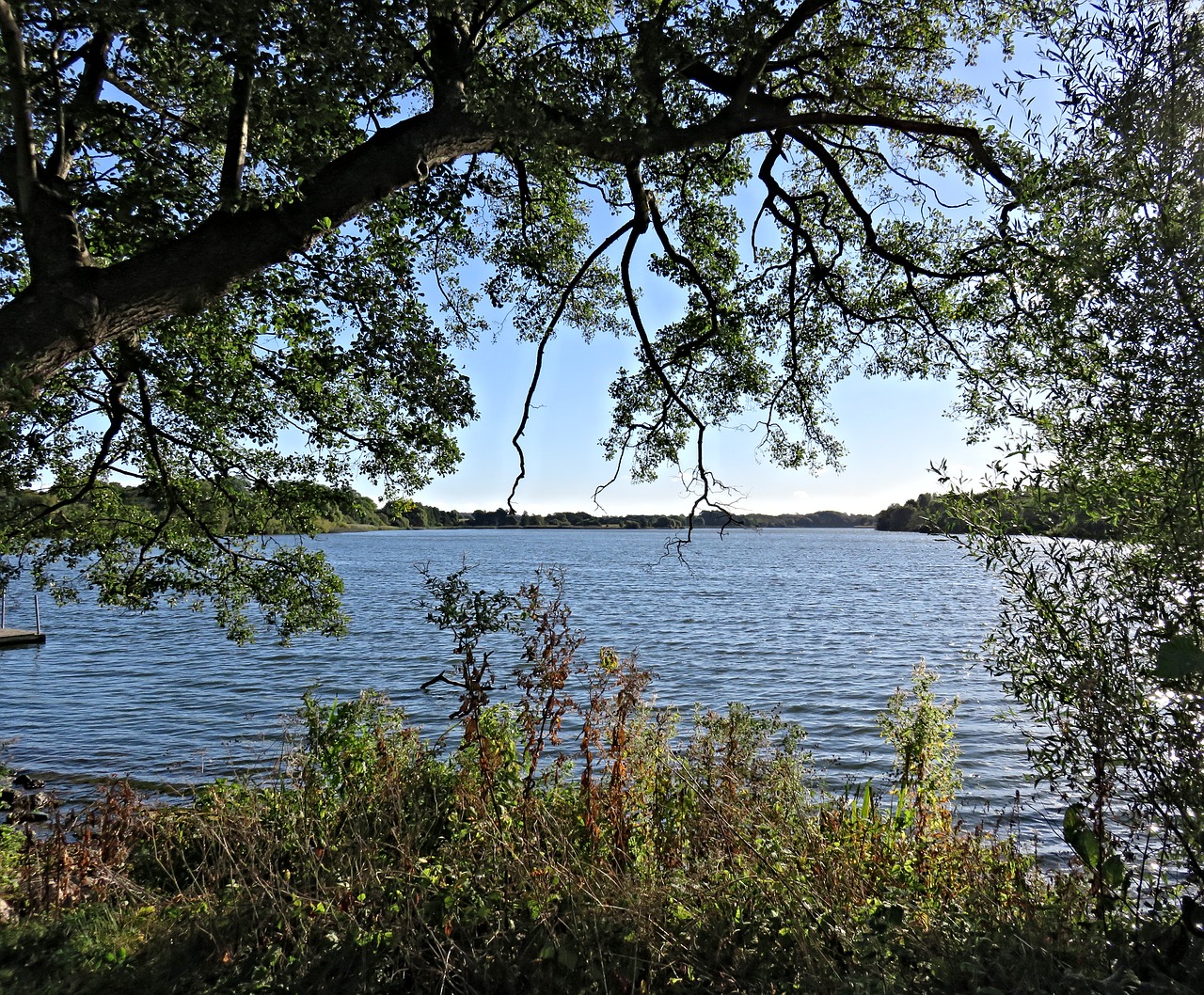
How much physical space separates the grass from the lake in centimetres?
125

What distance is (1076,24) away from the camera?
370cm

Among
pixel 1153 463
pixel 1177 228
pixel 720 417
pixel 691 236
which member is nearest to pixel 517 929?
pixel 1153 463

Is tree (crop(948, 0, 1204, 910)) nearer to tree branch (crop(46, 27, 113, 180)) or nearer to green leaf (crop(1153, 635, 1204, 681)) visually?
green leaf (crop(1153, 635, 1204, 681))

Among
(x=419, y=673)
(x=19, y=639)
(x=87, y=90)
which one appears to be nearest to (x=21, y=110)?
(x=87, y=90)

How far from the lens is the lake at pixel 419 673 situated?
42.0 feet

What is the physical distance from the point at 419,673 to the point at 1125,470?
17412mm

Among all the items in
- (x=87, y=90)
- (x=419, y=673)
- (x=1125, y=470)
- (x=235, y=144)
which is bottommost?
(x=419, y=673)

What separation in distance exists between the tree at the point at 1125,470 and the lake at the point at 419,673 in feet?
2.24

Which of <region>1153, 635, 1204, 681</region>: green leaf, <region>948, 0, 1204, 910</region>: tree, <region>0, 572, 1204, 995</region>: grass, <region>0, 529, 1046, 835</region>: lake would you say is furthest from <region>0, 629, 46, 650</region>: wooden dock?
<region>1153, 635, 1204, 681</region>: green leaf

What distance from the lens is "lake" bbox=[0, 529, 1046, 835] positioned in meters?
12.8

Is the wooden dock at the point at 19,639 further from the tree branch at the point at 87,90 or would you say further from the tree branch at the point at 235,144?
the tree branch at the point at 235,144

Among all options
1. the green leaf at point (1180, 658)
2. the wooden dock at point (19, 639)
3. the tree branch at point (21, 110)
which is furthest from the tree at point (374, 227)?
the wooden dock at point (19, 639)

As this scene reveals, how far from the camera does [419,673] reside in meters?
18.9

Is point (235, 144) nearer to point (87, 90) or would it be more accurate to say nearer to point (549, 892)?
point (87, 90)
